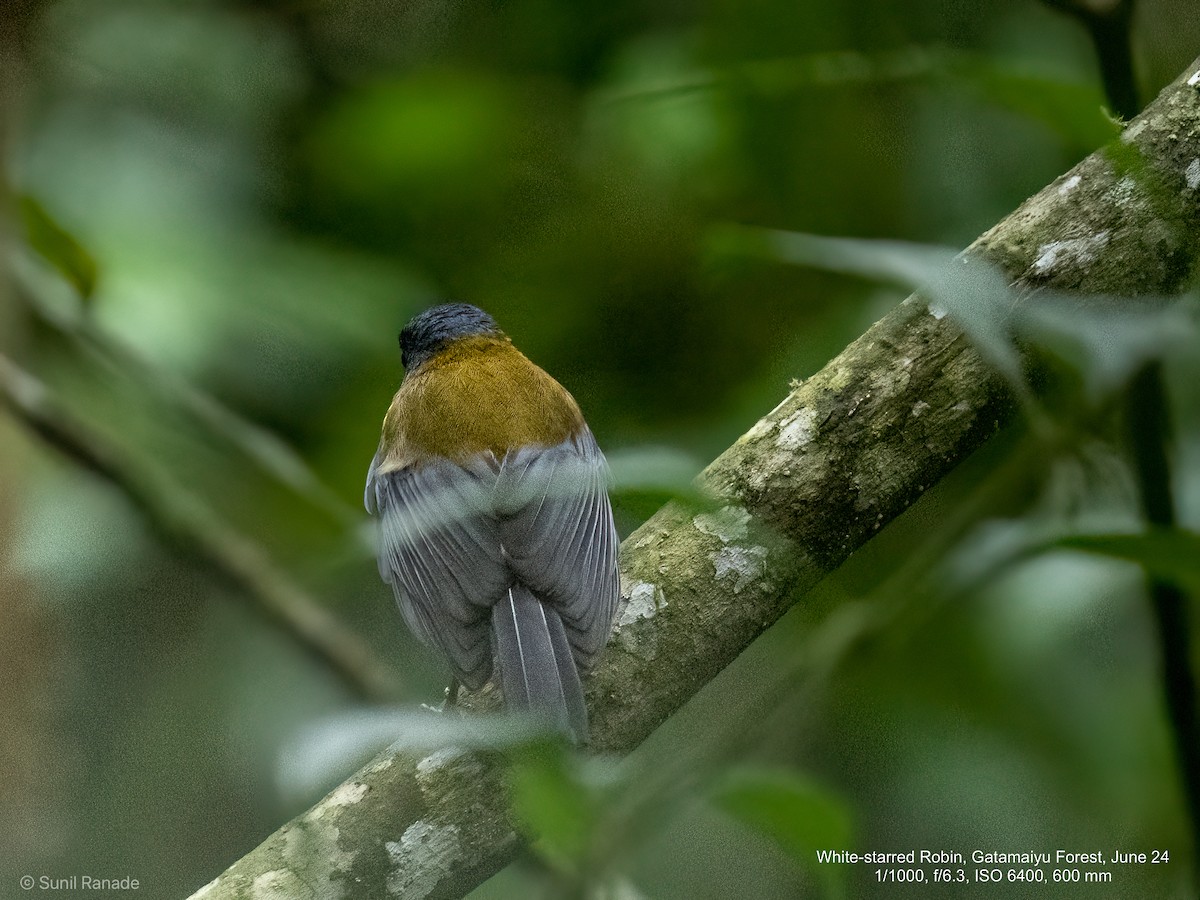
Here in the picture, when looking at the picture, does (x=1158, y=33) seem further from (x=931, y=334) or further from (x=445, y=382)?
(x=445, y=382)

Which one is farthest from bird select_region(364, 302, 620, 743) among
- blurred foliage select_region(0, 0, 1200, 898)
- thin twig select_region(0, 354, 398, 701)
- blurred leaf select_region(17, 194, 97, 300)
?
blurred leaf select_region(17, 194, 97, 300)

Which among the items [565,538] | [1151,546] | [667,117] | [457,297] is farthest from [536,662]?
[457,297]

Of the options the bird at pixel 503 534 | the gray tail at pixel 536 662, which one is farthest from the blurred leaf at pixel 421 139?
the gray tail at pixel 536 662

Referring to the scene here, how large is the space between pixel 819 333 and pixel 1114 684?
1222mm

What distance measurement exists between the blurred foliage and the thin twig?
0.06m

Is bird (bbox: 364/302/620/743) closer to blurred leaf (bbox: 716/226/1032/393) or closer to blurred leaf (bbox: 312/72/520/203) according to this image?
blurred leaf (bbox: 716/226/1032/393)

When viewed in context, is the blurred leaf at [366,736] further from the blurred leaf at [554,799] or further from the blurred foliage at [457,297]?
the blurred foliage at [457,297]

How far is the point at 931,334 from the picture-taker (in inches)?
78.2

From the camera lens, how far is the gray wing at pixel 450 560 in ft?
7.34

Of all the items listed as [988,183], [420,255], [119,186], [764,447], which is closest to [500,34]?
[420,255]

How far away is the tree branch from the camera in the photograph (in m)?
1.88

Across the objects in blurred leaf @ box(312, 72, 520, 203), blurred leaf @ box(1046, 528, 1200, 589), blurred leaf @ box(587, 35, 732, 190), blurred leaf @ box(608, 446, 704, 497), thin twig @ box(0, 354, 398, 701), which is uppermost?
blurred leaf @ box(312, 72, 520, 203)

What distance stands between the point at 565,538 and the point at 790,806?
1.43m

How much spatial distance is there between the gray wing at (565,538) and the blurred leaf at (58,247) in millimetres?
922
